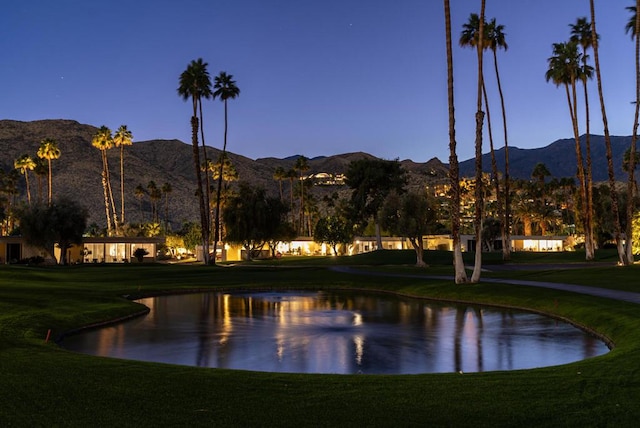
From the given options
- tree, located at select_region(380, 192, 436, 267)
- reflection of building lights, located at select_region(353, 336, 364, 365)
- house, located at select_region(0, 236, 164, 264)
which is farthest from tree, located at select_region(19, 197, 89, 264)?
reflection of building lights, located at select_region(353, 336, 364, 365)

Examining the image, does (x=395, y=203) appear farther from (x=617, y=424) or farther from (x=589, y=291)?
(x=617, y=424)

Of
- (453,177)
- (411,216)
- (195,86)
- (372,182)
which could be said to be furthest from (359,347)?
(372,182)

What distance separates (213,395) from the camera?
35.0 feet

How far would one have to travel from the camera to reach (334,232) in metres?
110

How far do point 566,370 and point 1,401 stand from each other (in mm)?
11155

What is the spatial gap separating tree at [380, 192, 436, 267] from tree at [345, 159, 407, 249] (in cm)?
2816

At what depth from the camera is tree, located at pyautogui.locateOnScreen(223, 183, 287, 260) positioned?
8250 centimetres

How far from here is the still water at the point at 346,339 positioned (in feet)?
56.7

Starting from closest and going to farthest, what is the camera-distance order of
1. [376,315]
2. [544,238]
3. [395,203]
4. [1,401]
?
[1,401] < [376,315] < [395,203] < [544,238]

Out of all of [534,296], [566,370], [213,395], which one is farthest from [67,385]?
[534,296]

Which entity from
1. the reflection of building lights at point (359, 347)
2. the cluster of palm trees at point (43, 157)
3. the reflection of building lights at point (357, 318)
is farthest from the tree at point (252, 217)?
the reflection of building lights at point (359, 347)

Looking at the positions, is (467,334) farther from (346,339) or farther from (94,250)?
(94,250)

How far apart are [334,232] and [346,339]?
88.5 m

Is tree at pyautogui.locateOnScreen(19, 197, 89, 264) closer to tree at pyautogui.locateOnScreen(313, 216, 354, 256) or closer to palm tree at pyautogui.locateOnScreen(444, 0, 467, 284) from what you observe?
tree at pyautogui.locateOnScreen(313, 216, 354, 256)
